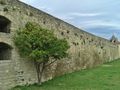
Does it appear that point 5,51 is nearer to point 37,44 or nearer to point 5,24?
point 5,24

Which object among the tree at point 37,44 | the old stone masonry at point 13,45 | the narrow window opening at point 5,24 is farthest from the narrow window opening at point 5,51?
the narrow window opening at point 5,24

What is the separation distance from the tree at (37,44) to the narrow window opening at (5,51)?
442 millimetres

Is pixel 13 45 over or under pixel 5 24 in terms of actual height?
under

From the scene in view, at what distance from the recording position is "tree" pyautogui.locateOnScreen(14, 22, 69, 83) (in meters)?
14.4

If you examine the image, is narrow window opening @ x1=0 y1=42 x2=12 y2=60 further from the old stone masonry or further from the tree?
the tree

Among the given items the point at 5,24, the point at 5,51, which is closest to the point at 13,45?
the point at 5,51

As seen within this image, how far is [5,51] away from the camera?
14.5 meters

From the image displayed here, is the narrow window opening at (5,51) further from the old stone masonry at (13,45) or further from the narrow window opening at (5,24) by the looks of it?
the narrow window opening at (5,24)

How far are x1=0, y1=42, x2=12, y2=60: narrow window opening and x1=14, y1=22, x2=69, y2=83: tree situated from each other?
44 centimetres

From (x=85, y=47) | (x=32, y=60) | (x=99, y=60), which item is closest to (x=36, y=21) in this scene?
(x=32, y=60)

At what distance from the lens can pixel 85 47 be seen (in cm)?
2577

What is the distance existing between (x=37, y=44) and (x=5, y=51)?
147 centimetres

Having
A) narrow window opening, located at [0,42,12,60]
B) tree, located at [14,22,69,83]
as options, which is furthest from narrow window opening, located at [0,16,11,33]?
narrow window opening, located at [0,42,12,60]

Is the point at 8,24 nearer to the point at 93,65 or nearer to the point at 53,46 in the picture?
the point at 53,46
